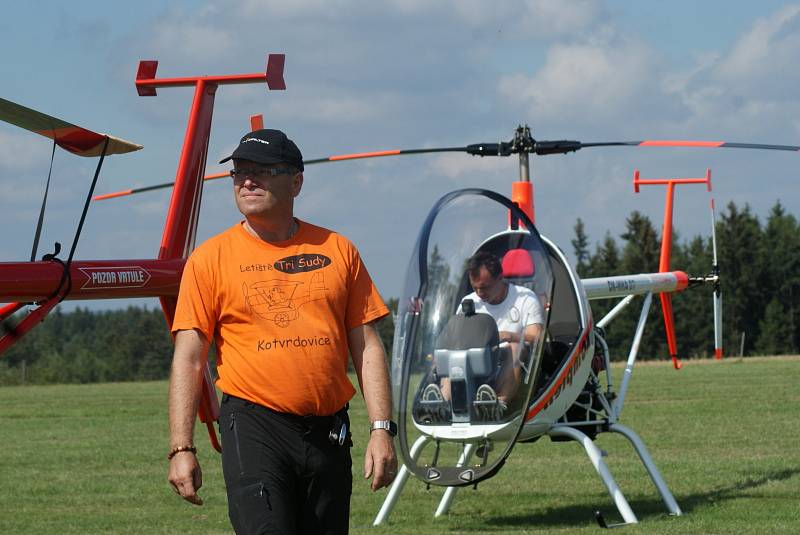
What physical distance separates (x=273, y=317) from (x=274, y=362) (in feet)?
0.50

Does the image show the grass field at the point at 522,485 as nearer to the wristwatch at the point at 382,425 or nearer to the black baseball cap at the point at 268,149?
the wristwatch at the point at 382,425

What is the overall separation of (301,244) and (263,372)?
1.56 feet

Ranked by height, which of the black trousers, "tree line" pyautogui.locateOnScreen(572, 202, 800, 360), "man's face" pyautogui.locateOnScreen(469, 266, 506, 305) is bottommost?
"tree line" pyautogui.locateOnScreen(572, 202, 800, 360)

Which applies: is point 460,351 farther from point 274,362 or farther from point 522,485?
point 274,362

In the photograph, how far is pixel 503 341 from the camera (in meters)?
8.48

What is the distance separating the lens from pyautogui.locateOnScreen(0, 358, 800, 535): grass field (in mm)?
9555

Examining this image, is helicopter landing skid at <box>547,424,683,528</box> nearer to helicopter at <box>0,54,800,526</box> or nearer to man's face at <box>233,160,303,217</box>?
helicopter at <box>0,54,800,526</box>

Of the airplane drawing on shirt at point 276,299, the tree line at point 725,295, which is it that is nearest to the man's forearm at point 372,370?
the airplane drawing on shirt at point 276,299

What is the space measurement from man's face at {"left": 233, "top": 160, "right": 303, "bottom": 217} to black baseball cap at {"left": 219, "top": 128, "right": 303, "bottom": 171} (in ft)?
0.11

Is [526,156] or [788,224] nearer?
[526,156]

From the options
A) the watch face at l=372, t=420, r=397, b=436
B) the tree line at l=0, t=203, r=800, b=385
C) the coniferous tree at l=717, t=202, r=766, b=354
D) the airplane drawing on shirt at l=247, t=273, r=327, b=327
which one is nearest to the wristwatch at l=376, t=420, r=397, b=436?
the watch face at l=372, t=420, r=397, b=436

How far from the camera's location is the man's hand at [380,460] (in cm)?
425

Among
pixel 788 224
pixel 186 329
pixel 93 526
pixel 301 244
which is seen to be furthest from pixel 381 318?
pixel 788 224

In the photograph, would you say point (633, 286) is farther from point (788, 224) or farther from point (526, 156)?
point (788, 224)
